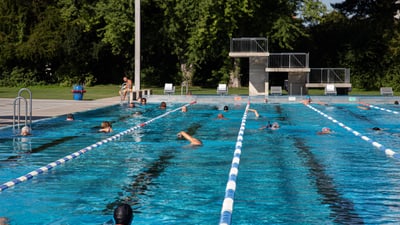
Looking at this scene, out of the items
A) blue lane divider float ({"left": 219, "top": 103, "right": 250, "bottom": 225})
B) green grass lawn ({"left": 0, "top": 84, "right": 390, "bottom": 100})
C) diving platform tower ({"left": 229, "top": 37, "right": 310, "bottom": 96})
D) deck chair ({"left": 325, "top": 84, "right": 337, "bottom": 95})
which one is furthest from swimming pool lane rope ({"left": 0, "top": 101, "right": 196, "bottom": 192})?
diving platform tower ({"left": 229, "top": 37, "right": 310, "bottom": 96})

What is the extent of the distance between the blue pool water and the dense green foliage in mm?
26349

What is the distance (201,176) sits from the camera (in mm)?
10992

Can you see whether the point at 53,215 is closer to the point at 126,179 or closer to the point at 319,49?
the point at 126,179

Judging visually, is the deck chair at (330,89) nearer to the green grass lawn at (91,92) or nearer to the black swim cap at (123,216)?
the green grass lawn at (91,92)

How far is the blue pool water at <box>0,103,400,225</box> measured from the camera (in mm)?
8312

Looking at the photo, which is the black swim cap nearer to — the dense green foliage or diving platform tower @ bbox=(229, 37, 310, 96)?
diving platform tower @ bbox=(229, 37, 310, 96)

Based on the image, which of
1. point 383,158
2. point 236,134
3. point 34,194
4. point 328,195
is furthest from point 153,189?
point 236,134

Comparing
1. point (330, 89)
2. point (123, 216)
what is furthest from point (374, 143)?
point (330, 89)

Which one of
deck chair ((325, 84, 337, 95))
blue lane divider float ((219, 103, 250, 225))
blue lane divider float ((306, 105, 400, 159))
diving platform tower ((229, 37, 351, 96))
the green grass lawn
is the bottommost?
blue lane divider float ((219, 103, 250, 225))

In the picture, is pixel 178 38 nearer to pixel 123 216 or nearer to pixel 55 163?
pixel 55 163

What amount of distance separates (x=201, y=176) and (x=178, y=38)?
36631mm

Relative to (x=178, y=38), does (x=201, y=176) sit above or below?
below

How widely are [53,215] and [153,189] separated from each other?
197cm

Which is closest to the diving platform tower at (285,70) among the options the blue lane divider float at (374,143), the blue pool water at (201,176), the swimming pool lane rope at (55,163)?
the blue lane divider float at (374,143)
